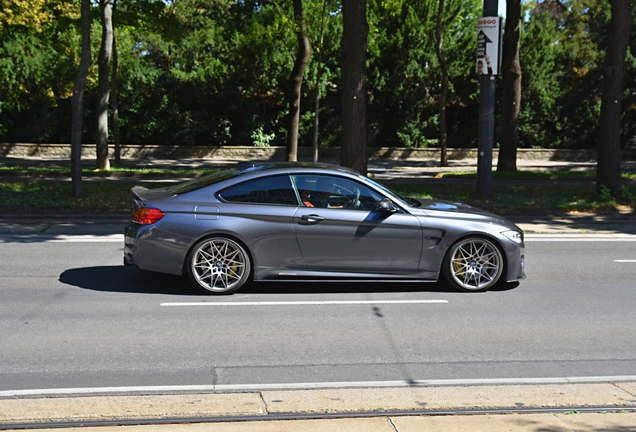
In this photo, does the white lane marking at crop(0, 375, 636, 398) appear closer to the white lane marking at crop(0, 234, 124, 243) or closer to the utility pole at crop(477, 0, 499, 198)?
the white lane marking at crop(0, 234, 124, 243)

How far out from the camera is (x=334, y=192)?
8.83 metres

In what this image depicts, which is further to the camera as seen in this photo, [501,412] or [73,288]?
[73,288]

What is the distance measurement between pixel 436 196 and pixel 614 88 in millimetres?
4637

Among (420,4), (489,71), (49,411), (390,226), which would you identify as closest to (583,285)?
(390,226)

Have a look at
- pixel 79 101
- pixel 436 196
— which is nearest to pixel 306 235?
pixel 79 101

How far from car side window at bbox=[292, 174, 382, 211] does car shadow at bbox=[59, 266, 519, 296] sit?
105 cm

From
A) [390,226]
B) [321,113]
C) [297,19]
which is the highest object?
[297,19]

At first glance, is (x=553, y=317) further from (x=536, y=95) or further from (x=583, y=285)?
(x=536, y=95)

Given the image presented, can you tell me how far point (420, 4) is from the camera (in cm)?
3412

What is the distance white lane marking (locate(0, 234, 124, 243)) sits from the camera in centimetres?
1248

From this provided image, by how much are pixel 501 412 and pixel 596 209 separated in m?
13.4

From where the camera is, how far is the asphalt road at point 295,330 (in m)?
6.17

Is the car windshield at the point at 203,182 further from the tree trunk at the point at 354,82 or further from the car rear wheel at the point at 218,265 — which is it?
the tree trunk at the point at 354,82

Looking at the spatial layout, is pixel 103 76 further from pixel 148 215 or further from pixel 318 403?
pixel 318 403
